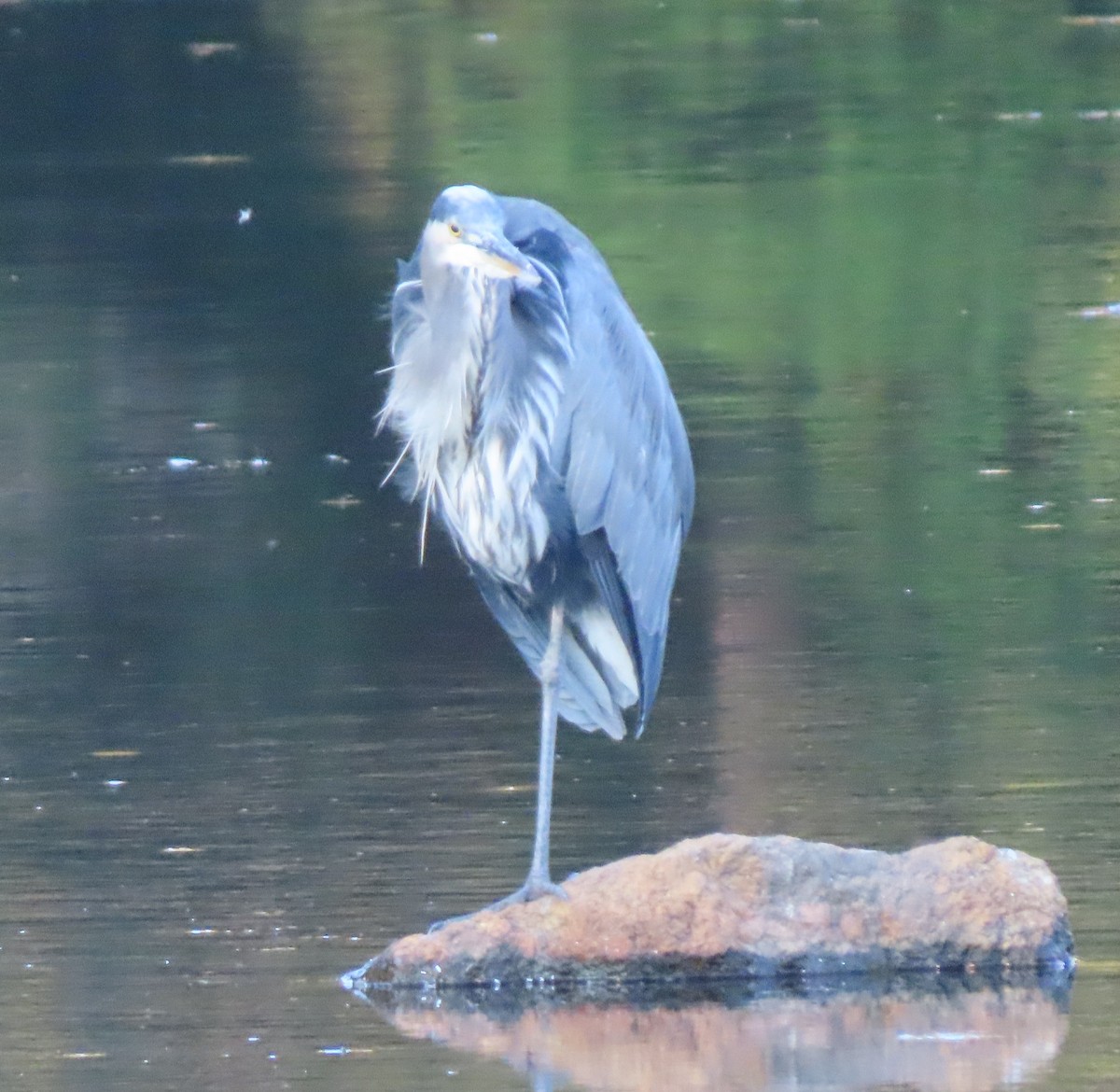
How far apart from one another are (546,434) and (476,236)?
0.43m

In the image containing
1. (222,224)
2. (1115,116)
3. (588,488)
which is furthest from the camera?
(1115,116)

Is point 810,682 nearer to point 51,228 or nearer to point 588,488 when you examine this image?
point 588,488

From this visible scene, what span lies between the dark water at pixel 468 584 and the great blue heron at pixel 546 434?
515mm

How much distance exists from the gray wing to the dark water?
1.80 feet

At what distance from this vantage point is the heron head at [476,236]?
605cm

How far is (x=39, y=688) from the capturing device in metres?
7.98

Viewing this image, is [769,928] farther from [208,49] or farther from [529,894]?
[208,49]

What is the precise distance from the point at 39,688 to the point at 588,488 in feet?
7.58

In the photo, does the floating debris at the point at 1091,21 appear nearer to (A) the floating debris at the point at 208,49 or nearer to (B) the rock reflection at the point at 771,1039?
(A) the floating debris at the point at 208,49

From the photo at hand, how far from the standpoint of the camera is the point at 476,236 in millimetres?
6070

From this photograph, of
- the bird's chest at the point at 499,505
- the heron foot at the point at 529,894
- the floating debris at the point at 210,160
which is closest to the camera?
the heron foot at the point at 529,894

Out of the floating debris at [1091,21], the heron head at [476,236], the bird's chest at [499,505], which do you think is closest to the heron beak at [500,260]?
the heron head at [476,236]

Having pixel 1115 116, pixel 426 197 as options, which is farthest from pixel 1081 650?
pixel 1115 116

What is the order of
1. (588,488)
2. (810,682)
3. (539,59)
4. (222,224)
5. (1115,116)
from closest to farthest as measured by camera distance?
(588,488) < (810,682) < (222,224) < (1115,116) < (539,59)
